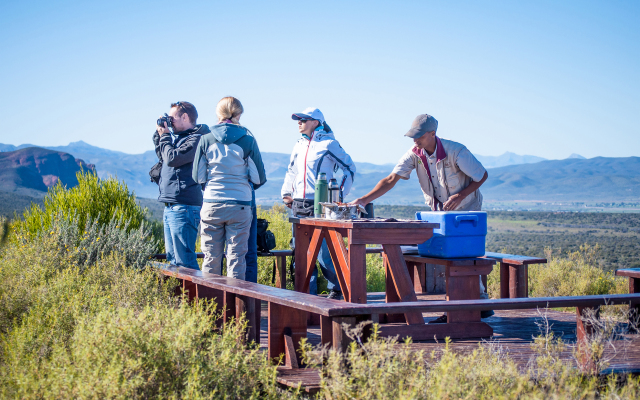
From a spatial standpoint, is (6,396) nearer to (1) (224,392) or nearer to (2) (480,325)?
(1) (224,392)

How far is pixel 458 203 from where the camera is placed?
214 inches

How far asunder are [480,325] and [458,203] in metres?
1.11

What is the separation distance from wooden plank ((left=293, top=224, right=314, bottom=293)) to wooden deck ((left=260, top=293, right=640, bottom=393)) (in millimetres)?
407

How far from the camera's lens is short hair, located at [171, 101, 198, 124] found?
5.67 metres

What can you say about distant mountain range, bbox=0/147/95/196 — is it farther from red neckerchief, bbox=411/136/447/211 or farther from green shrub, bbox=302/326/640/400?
green shrub, bbox=302/326/640/400

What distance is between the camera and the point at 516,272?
19.4 ft

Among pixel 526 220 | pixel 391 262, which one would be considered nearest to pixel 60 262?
pixel 391 262

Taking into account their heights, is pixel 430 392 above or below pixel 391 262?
below

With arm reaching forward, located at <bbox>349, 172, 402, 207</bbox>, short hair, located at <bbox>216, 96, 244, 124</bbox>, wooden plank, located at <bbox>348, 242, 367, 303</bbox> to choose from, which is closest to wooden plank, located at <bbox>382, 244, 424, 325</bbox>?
wooden plank, located at <bbox>348, 242, 367, 303</bbox>

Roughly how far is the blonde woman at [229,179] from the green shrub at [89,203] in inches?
144

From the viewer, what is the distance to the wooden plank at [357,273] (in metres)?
4.38

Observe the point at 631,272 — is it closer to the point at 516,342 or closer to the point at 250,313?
the point at 516,342

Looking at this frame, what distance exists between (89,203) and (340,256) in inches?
207

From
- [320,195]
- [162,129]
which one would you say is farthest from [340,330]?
[162,129]
